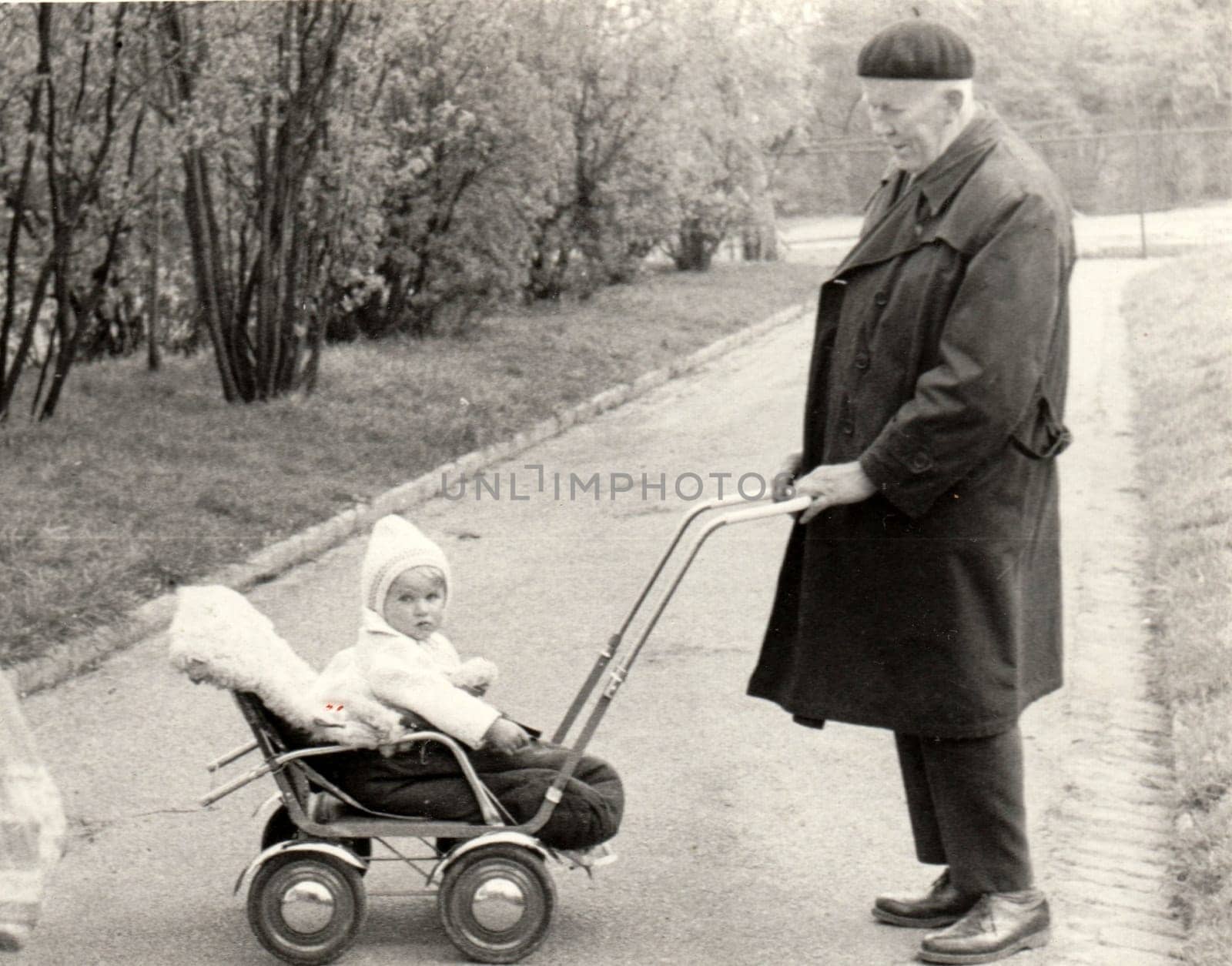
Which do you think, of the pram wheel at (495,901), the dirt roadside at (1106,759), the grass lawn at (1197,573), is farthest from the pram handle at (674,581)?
the grass lawn at (1197,573)

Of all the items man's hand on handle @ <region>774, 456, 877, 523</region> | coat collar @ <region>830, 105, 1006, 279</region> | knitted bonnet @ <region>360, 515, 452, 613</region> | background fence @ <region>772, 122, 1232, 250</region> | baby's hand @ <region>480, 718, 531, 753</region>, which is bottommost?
background fence @ <region>772, 122, 1232, 250</region>

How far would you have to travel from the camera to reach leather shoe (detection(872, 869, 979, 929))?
164 inches

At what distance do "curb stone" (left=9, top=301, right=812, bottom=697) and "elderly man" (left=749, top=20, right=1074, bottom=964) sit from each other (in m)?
3.41

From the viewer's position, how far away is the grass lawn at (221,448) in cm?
750

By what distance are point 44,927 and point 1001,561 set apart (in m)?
2.43

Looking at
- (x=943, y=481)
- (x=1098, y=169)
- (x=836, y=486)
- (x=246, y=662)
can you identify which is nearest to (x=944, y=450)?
(x=943, y=481)

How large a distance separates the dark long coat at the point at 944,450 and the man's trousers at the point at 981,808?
81 mm

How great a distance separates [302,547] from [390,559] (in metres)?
4.57

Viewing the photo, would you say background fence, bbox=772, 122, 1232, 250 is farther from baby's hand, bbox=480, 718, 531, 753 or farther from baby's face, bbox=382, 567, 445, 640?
baby's hand, bbox=480, 718, 531, 753

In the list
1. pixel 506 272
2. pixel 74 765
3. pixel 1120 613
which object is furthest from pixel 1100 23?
pixel 74 765

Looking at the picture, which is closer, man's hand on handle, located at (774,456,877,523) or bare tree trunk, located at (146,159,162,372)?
man's hand on handle, located at (774,456,877,523)

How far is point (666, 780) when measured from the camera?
5.38 metres

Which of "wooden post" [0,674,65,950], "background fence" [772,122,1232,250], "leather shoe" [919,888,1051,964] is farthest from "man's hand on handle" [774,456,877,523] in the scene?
"background fence" [772,122,1232,250]

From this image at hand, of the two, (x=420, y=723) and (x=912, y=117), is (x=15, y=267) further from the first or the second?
(x=912, y=117)
